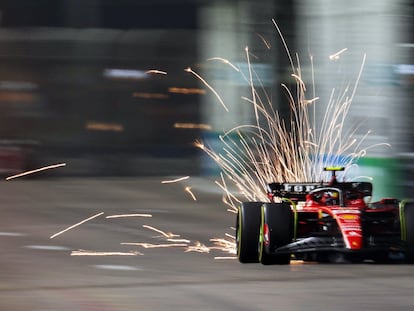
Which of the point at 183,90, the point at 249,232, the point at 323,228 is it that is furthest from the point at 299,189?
the point at 183,90

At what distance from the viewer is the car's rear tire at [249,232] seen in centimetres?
1038

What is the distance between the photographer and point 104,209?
54.9 feet

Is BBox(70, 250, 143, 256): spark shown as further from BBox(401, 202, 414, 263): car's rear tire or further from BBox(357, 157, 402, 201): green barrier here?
BBox(357, 157, 402, 201): green barrier

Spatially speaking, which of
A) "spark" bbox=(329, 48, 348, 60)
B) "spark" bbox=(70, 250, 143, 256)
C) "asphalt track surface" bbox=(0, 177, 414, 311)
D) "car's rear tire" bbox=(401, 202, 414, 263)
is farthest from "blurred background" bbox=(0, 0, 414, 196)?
"car's rear tire" bbox=(401, 202, 414, 263)

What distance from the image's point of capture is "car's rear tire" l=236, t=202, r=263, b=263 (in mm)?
10375

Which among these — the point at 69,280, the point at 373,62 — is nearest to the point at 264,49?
the point at 373,62

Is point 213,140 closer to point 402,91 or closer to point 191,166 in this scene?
point 191,166

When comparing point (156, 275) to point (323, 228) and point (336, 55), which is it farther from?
point (336, 55)

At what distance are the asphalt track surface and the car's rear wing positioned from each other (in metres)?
0.64

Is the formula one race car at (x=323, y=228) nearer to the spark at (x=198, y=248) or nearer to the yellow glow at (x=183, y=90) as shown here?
the spark at (x=198, y=248)

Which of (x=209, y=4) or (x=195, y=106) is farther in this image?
(x=195, y=106)

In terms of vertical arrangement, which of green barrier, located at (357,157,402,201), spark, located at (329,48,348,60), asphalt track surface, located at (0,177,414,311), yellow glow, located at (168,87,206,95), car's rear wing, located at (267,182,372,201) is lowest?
asphalt track surface, located at (0,177,414,311)

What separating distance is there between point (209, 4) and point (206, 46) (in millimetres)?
900

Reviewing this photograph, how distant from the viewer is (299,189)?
425 inches
